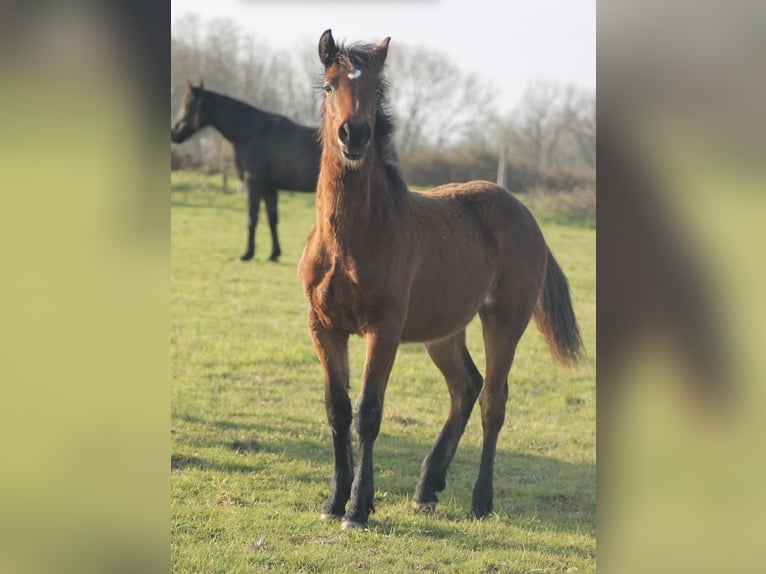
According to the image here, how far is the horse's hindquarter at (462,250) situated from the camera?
4.80m

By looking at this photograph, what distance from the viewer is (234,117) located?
15203 mm

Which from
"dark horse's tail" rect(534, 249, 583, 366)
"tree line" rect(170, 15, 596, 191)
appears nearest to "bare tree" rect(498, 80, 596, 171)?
"tree line" rect(170, 15, 596, 191)

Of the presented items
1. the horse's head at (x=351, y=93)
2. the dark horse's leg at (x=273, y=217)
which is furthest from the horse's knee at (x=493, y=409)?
the dark horse's leg at (x=273, y=217)

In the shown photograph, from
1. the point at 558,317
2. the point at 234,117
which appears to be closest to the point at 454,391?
the point at 558,317

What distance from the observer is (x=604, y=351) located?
37.3 inches

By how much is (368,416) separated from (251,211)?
33.6 ft

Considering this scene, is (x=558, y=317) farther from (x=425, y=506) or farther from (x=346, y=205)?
(x=346, y=205)

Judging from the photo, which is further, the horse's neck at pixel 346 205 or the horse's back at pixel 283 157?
the horse's back at pixel 283 157

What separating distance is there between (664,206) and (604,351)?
0.18m

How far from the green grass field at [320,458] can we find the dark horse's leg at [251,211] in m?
2.45

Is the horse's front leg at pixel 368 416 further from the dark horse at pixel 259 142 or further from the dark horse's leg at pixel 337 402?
the dark horse at pixel 259 142

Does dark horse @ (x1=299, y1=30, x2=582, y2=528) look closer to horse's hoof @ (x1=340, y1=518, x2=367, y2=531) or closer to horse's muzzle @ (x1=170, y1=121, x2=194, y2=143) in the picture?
horse's hoof @ (x1=340, y1=518, x2=367, y2=531)

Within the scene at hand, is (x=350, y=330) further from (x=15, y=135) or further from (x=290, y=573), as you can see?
(x=15, y=135)

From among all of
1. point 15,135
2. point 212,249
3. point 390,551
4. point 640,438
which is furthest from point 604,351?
point 212,249
